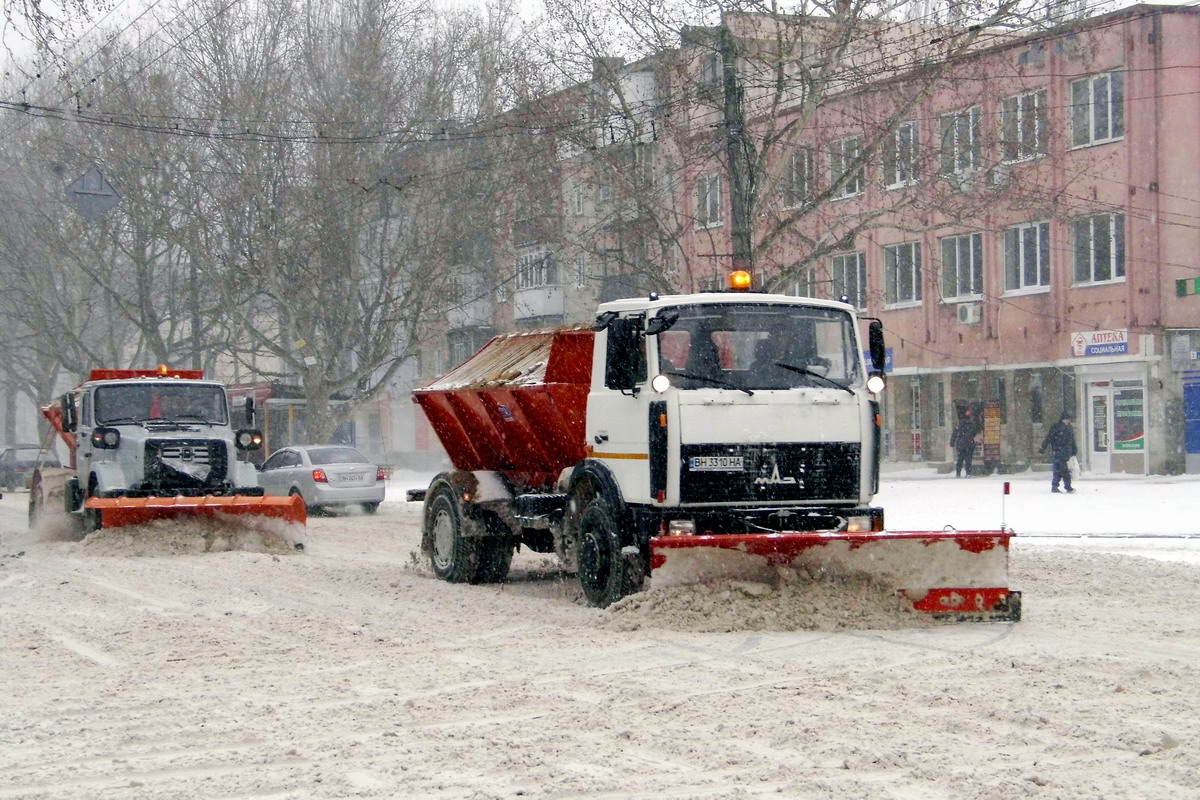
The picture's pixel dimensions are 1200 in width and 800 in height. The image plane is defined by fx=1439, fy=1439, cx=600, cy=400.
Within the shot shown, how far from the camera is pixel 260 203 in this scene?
36.6m

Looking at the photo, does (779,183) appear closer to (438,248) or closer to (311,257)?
(438,248)

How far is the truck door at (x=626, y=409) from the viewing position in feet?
35.9

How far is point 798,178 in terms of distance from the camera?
96.3 ft

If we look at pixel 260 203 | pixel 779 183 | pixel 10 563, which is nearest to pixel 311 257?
pixel 260 203

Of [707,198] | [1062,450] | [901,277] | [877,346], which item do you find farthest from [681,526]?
[901,277]

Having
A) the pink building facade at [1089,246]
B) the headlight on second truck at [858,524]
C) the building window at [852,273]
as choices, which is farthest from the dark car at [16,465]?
the headlight on second truck at [858,524]

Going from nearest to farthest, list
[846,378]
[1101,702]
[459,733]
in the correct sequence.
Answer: [459,733] < [1101,702] < [846,378]

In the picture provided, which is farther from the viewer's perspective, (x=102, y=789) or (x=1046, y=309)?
(x=1046, y=309)

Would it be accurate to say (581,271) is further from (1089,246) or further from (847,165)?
(1089,246)

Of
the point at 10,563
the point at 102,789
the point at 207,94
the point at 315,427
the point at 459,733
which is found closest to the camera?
the point at 102,789

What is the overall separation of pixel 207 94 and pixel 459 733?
32.1m

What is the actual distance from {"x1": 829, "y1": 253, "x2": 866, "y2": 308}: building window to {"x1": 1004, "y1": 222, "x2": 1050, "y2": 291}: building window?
16.9ft

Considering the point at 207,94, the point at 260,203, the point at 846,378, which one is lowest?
the point at 846,378

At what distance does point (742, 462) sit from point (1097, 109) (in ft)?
90.4
